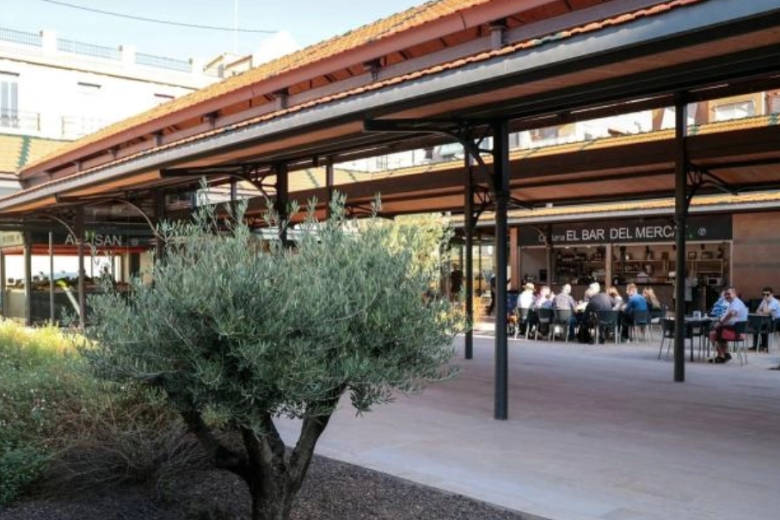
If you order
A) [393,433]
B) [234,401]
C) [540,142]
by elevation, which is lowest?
[393,433]

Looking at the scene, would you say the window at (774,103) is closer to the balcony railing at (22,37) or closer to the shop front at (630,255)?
the shop front at (630,255)

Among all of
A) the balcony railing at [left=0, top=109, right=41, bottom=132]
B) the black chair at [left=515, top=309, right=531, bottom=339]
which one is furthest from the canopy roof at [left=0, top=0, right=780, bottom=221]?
the balcony railing at [left=0, top=109, right=41, bottom=132]

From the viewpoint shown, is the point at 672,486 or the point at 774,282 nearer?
the point at 672,486

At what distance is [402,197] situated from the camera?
51.0 ft

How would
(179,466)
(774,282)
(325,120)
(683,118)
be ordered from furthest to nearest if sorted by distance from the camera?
1. (774,282)
2. (683,118)
3. (325,120)
4. (179,466)

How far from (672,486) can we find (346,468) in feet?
7.98

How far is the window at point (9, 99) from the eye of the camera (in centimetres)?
3484

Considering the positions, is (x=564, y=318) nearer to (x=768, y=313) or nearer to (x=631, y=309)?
(x=631, y=309)

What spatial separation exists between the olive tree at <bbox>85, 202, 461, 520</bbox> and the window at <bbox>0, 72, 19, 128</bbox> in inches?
1403

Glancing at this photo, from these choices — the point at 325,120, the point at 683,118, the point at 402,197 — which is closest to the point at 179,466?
the point at 325,120

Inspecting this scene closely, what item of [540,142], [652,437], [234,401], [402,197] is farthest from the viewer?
[540,142]

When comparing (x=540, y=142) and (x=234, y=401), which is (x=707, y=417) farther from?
(x=540, y=142)

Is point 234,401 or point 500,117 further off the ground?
point 500,117

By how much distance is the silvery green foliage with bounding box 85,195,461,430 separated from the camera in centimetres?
328
